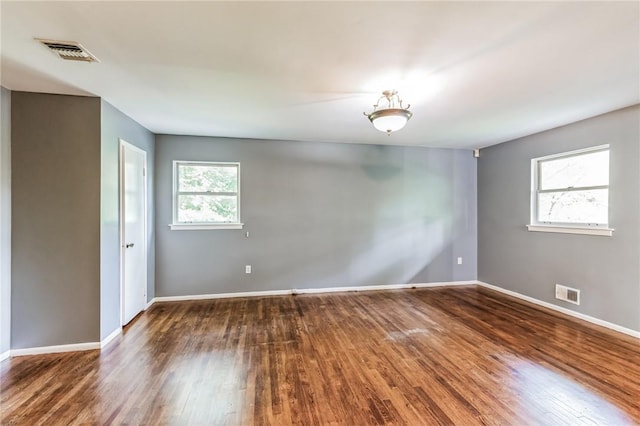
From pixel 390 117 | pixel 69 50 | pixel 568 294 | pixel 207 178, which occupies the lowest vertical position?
pixel 568 294

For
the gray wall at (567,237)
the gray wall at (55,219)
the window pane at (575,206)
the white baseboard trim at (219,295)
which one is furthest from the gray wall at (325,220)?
the gray wall at (55,219)

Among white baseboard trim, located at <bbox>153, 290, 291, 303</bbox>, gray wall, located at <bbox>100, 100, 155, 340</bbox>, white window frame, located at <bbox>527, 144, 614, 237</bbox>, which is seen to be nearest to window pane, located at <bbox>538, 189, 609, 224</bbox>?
white window frame, located at <bbox>527, 144, 614, 237</bbox>

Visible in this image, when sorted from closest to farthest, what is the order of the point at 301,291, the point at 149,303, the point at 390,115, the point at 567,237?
the point at 390,115, the point at 567,237, the point at 149,303, the point at 301,291

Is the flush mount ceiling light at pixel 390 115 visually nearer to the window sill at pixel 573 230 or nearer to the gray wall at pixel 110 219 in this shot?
the gray wall at pixel 110 219

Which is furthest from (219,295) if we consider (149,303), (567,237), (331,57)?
(567,237)

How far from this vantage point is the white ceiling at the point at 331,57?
60.8 inches

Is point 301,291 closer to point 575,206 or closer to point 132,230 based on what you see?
point 132,230

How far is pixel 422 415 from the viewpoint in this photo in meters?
1.83

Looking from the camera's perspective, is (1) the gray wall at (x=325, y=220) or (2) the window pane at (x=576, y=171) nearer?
(2) the window pane at (x=576, y=171)

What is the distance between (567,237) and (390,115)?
3.15 m

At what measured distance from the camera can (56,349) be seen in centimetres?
266

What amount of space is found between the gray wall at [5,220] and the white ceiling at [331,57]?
324 mm

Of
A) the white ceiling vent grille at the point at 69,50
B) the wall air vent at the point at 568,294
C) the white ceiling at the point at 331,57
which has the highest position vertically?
the white ceiling at the point at 331,57

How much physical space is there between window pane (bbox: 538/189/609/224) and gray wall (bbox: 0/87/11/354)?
619cm
